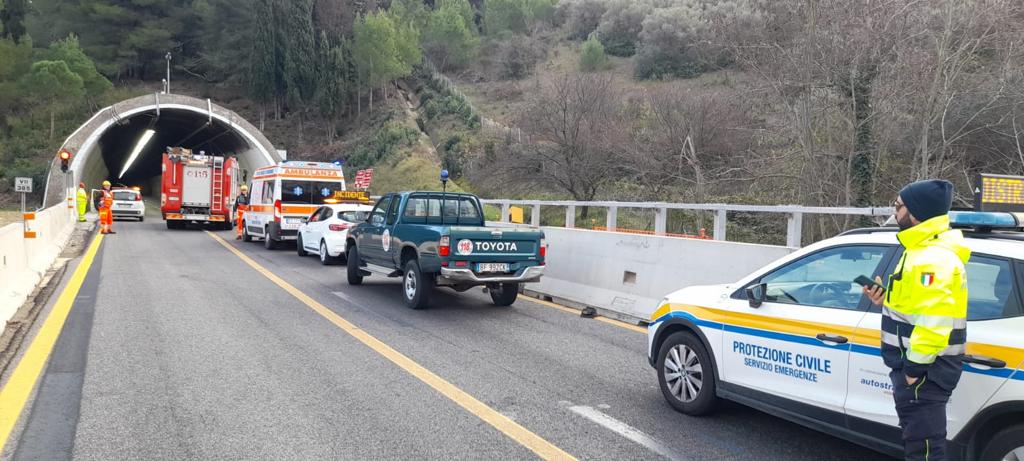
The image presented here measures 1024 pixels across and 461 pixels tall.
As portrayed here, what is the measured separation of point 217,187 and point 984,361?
96.1 ft

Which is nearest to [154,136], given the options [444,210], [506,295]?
[444,210]

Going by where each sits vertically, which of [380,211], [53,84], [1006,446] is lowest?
[1006,446]

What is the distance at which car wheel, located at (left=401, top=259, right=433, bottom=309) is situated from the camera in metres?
9.83

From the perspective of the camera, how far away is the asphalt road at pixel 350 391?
15.0 feet

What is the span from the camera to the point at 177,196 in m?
27.7

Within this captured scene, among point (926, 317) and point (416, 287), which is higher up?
point (926, 317)

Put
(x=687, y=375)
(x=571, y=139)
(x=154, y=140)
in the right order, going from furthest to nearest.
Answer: (x=154, y=140), (x=571, y=139), (x=687, y=375)

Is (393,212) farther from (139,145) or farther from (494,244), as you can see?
(139,145)

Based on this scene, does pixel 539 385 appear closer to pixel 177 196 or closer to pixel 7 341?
pixel 7 341

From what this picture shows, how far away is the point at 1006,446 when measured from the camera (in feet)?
10.9

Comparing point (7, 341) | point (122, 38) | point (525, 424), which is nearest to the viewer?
point (525, 424)

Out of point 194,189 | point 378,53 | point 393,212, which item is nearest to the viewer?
point 393,212

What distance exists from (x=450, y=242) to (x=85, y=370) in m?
4.58

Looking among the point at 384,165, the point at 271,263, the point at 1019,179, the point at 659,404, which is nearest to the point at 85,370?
the point at 659,404
